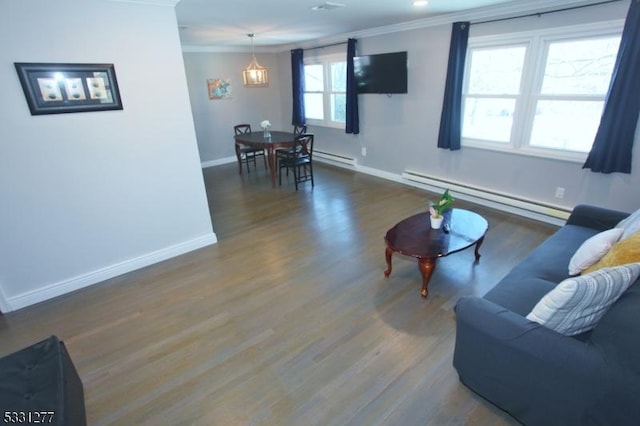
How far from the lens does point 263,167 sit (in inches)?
269

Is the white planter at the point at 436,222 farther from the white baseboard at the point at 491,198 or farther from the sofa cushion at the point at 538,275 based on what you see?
the white baseboard at the point at 491,198

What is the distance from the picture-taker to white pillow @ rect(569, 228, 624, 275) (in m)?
1.90

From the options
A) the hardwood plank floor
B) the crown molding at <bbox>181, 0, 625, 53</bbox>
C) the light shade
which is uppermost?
the crown molding at <bbox>181, 0, 625, 53</bbox>

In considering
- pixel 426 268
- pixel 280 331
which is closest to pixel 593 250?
pixel 426 268

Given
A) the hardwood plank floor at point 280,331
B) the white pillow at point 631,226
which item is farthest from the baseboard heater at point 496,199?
the white pillow at point 631,226

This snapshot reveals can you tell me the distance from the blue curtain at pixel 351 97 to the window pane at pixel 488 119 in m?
2.00

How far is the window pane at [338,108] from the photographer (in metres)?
6.32

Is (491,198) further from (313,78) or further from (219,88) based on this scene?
(219,88)

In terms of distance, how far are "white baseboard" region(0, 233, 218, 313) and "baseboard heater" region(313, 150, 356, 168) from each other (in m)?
3.41

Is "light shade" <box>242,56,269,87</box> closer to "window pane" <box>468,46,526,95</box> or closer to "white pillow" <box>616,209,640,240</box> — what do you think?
Answer: "window pane" <box>468,46,526,95</box>

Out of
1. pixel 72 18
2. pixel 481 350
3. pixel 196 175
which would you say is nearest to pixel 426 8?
pixel 196 175

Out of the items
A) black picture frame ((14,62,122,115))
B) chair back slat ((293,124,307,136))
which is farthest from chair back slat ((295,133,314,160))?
black picture frame ((14,62,122,115))

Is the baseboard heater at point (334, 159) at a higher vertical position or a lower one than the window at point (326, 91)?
lower

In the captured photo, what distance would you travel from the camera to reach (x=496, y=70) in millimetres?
3955
